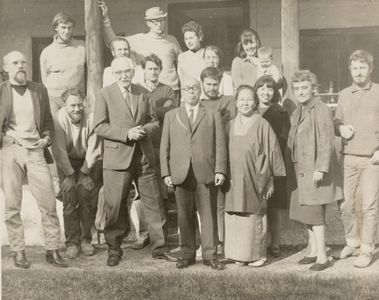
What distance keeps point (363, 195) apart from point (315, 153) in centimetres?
59

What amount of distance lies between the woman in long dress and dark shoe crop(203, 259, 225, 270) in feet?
0.52

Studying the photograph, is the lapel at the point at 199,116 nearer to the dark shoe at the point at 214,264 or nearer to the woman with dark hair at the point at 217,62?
the woman with dark hair at the point at 217,62

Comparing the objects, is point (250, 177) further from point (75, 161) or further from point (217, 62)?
point (75, 161)

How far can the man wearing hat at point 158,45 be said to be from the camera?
6570mm

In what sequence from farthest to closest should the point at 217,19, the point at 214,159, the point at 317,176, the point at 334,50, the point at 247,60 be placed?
the point at 217,19 → the point at 334,50 → the point at 247,60 → the point at 214,159 → the point at 317,176

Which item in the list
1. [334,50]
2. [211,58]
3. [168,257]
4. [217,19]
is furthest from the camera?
[217,19]

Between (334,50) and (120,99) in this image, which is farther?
(334,50)

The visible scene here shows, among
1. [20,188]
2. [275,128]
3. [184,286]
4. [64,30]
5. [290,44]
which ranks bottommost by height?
[184,286]

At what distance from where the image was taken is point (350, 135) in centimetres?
539

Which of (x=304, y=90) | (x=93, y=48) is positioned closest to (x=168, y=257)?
(x=304, y=90)

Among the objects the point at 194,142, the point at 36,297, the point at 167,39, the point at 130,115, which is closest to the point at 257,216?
the point at 194,142

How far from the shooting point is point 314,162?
533cm

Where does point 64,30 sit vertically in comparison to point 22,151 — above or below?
above

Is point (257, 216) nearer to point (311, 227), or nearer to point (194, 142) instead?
point (311, 227)
